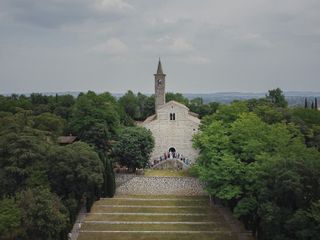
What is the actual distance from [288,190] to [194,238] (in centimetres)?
1124

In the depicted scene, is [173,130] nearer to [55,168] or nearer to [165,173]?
[165,173]

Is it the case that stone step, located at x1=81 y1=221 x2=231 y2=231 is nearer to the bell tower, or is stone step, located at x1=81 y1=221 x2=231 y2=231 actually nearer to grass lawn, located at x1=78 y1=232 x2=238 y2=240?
grass lawn, located at x1=78 y1=232 x2=238 y2=240

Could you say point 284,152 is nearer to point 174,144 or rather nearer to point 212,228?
point 212,228

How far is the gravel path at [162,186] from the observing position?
172ft

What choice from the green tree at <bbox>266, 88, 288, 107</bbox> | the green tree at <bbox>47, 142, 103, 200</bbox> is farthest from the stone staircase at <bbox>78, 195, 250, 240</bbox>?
the green tree at <bbox>266, 88, 288, 107</bbox>

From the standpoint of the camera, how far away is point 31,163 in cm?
4056

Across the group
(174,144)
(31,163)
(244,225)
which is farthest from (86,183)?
(174,144)

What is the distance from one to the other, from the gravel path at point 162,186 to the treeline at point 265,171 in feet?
13.4

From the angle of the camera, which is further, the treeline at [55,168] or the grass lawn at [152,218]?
the grass lawn at [152,218]

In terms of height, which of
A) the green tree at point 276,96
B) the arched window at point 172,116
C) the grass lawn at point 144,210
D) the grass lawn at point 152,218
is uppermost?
the green tree at point 276,96

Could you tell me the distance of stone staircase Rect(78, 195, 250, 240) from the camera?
39.3 m

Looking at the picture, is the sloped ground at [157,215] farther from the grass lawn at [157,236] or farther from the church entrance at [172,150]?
the church entrance at [172,150]

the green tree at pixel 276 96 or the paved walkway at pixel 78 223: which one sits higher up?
the green tree at pixel 276 96

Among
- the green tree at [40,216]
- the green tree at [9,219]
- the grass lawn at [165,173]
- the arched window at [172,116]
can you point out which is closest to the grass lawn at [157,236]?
the green tree at [40,216]
